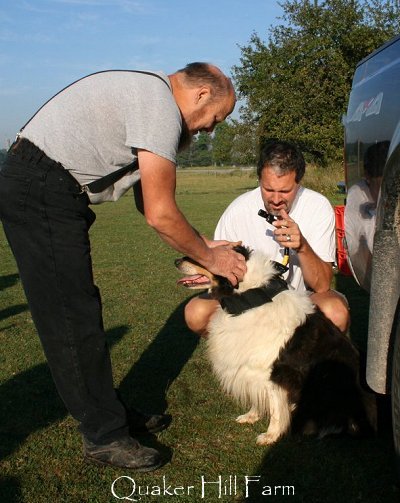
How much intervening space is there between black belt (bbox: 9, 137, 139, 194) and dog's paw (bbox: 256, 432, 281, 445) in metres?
1.96

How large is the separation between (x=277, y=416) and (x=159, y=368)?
1696 mm

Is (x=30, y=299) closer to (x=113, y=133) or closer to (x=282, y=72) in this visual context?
(x=113, y=133)

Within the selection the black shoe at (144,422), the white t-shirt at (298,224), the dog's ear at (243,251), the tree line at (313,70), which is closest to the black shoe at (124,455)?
the black shoe at (144,422)

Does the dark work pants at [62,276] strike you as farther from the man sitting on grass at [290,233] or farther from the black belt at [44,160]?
the man sitting on grass at [290,233]

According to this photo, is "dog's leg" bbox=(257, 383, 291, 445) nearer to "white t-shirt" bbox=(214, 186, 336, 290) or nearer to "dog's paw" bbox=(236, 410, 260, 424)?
"dog's paw" bbox=(236, 410, 260, 424)

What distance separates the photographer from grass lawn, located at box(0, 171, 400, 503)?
329cm

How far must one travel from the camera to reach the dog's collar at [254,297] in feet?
12.9

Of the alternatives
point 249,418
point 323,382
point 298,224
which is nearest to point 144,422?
point 249,418

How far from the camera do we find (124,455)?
11.3 feet

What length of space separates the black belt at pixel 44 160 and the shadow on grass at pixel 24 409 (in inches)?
69.6

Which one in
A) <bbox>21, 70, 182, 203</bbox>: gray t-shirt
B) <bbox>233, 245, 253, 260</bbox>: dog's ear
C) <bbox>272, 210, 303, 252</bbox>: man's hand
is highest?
<bbox>21, 70, 182, 203</bbox>: gray t-shirt

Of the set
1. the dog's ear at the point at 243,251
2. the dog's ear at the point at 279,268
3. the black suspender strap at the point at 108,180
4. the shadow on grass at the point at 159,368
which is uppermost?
the black suspender strap at the point at 108,180

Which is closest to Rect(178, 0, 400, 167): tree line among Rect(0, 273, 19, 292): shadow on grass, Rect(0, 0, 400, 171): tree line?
Rect(0, 0, 400, 171): tree line

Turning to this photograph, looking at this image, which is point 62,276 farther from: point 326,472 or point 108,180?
point 326,472
